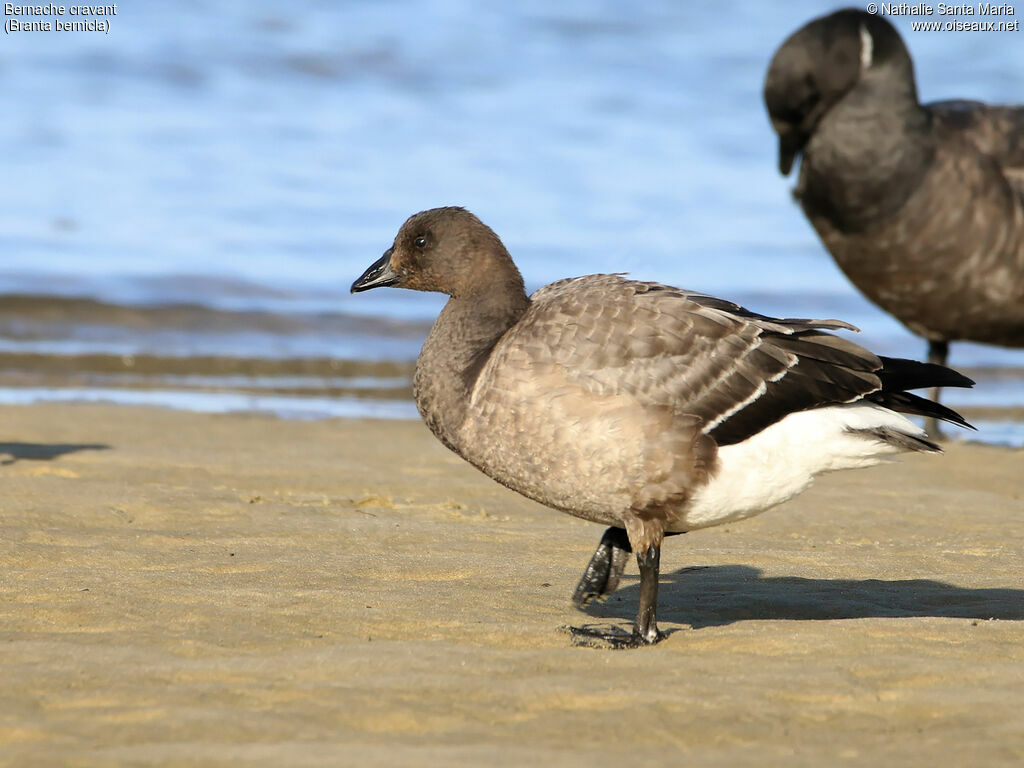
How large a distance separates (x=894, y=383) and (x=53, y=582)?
3521 millimetres

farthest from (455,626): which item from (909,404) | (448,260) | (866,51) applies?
(866,51)

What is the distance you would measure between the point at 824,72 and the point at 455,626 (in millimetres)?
6823

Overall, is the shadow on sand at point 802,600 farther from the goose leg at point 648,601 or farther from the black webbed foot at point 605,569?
the goose leg at point 648,601

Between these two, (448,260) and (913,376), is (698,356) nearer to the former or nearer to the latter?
(913,376)

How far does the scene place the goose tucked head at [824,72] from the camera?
1048cm

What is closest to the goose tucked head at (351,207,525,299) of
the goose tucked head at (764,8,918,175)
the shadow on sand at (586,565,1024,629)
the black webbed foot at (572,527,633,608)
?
the black webbed foot at (572,527,633,608)

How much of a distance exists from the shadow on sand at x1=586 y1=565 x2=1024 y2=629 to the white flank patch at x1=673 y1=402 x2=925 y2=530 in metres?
0.44

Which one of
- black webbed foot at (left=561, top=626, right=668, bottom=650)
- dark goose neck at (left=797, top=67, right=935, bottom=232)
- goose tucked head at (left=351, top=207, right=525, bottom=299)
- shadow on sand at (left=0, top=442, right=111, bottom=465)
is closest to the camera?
black webbed foot at (left=561, top=626, right=668, bottom=650)

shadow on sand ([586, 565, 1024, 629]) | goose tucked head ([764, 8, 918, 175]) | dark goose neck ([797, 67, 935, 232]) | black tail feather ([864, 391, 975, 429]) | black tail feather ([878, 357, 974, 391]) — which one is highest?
goose tucked head ([764, 8, 918, 175])

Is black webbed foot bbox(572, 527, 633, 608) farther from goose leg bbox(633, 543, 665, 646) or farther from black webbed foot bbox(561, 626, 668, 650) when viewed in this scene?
black webbed foot bbox(561, 626, 668, 650)

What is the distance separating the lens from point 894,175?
1038 cm

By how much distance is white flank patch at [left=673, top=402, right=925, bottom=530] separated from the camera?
5430 mm

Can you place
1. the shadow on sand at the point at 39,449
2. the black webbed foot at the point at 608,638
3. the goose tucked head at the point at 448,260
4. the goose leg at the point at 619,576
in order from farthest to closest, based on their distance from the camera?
the shadow on sand at the point at 39,449 → the goose tucked head at the point at 448,260 → the goose leg at the point at 619,576 → the black webbed foot at the point at 608,638

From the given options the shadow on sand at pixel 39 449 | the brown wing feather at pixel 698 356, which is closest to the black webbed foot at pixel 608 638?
the brown wing feather at pixel 698 356
